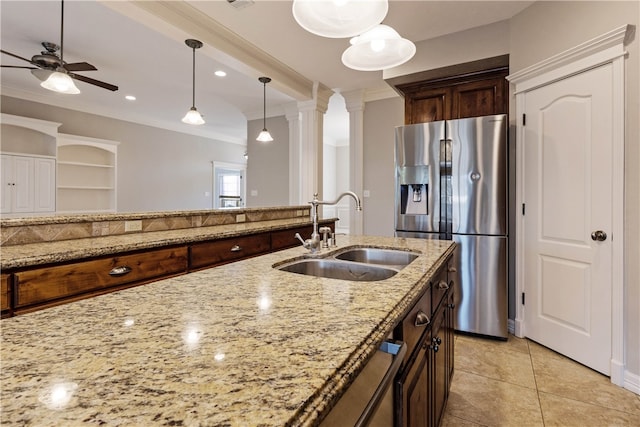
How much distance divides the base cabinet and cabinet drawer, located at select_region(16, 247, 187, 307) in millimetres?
1473

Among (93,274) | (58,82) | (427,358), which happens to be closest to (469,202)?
(427,358)

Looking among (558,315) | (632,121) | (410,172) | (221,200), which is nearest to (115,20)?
(410,172)

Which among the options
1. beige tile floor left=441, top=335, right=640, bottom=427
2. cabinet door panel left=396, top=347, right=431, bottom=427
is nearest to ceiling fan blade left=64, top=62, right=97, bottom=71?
cabinet door panel left=396, top=347, right=431, bottom=427

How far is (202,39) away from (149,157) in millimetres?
4440

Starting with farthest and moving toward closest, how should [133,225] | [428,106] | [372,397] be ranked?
[428,106]
[133,225]
[372,397]

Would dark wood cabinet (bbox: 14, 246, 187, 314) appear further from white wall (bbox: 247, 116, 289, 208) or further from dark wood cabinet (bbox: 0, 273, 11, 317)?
white wall (bbox: 247, 116, 289, 208)

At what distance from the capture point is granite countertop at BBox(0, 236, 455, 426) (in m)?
0.38

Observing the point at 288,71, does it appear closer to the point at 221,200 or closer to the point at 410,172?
the point at 410,172

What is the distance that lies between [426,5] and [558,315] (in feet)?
8.53

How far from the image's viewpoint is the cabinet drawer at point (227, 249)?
212 centimetres

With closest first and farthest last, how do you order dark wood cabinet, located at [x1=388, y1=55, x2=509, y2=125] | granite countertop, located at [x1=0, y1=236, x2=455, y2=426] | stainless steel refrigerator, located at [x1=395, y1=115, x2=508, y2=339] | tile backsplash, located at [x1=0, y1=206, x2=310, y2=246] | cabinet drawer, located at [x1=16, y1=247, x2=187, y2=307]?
granite countertop, located at [x1=0, y1=236, x2=455, y2=426]
cabinet drawer, located at [x1=16, y1=247, x2=187, y2=307]
tile backsplash, located at [x1=0, y1=206, x2=310, y2=246]
stainless steel refrigerator, located at [x1=395, y1=115, x2=508, y2=339]
dark wood cabinet, located at [x1=388, y1=55, x2=509, y2=125]

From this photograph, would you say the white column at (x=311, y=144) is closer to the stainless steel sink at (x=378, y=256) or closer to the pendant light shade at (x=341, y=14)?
the stainless steel sink at (x=378, y=256)

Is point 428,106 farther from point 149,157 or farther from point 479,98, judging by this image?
point 149,157

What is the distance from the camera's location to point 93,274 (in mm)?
1576
